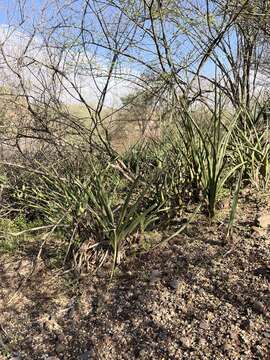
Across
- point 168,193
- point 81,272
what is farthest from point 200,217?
point 81,272

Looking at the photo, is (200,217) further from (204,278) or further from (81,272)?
(81,272)

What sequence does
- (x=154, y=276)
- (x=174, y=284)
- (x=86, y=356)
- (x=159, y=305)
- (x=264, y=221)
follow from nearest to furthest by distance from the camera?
(x=86, y=356)
(x=159, y=305)
(x=174, y=284)
(x=154, y=276)
(x=264, y=221)

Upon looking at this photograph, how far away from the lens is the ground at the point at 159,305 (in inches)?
96.2

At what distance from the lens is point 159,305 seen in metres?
2.75

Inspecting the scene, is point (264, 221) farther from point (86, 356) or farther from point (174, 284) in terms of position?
point (86, 356)

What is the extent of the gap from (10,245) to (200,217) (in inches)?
61.9

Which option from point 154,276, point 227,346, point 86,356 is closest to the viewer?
point 227,346

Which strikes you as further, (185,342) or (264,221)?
(264,221)

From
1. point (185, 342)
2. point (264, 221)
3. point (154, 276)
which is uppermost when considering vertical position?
point (264, 221)

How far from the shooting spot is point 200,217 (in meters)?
3.57

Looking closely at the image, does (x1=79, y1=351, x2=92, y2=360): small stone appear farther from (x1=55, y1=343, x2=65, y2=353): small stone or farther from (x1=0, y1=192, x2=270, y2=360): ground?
(x1=55, y1=343, x2=65, y2=353): small stone

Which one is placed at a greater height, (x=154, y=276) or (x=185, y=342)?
(x=154, y=276)

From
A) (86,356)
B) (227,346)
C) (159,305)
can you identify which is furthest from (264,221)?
(86,356)

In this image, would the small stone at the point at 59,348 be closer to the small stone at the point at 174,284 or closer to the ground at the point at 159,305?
the ground at the point at 159,305
